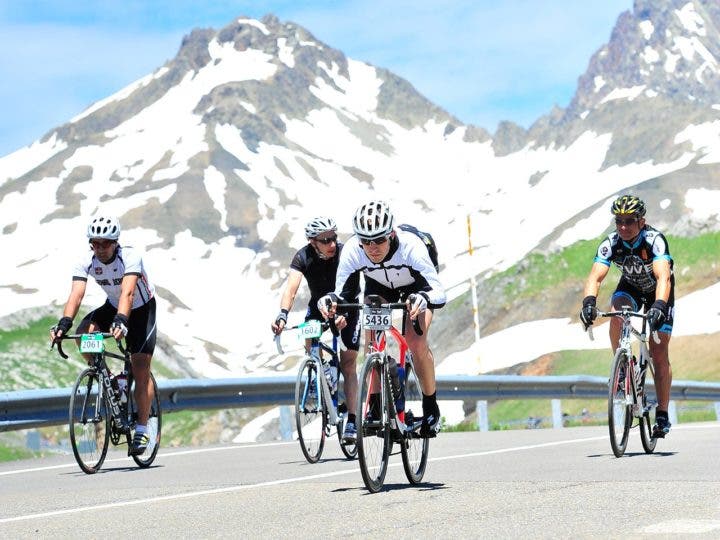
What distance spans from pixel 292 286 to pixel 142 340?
1635 mm

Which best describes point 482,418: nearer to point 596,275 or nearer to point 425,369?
point 596,275

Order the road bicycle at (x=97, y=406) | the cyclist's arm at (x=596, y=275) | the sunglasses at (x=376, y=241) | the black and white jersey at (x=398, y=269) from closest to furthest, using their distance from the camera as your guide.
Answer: the sunglasses at (x=376, y=241)
the black and white jersey at (x=398, y=269)
the road bicycle at (x=97, y=406)
the cyclist's arm at (x=596, y=275)

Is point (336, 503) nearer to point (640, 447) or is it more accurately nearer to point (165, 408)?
point (640, 447)

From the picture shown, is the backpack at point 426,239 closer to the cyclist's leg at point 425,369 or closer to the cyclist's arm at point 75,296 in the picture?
the cyclist's leg at point 425,369

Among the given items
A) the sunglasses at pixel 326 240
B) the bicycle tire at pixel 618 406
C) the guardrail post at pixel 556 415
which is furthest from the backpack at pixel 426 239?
the guardrail post at pixel 556 415

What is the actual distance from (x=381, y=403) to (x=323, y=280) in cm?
405

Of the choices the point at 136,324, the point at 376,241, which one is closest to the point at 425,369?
the point at 376,241

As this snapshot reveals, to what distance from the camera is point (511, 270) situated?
102438 millimetres

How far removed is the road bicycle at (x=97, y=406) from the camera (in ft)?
38.9

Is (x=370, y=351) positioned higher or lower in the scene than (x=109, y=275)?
lower

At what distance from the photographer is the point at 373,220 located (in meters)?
9.34

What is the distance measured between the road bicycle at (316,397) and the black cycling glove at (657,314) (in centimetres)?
299

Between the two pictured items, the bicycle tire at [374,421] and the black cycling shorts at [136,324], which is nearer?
the bicycle tire at [374,421]

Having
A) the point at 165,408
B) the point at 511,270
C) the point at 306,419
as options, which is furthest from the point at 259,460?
the point at 511,270
